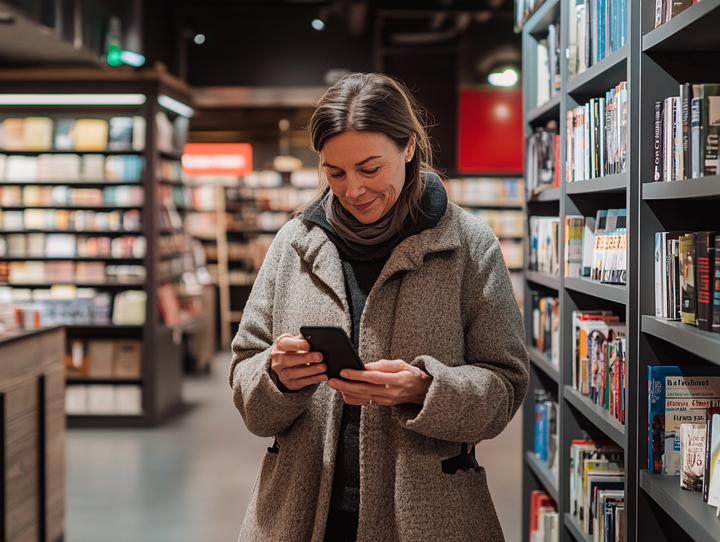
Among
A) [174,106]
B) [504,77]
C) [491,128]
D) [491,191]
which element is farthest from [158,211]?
[504,77]

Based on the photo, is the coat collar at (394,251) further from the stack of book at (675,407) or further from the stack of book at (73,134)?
the stack of book at (73,134)

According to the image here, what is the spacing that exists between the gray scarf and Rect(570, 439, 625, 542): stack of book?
44.7 inches

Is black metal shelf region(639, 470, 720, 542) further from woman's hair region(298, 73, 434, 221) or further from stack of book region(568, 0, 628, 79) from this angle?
stack of book region(568, 0, 628, 79)

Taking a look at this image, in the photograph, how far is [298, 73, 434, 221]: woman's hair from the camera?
152 centimetres

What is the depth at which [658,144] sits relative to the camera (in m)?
1.74

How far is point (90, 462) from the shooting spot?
534 cm

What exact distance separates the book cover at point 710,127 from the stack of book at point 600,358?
55cm

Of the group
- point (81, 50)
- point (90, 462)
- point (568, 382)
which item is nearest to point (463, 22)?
point (81, 50)

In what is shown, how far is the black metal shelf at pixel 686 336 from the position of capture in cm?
137

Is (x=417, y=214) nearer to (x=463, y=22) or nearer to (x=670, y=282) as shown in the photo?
(x=670, y=282)

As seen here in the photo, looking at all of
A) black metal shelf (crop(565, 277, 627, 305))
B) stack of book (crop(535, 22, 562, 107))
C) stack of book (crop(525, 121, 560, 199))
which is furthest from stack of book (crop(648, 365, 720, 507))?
stack of book (crop(535, 22, 562, 107))

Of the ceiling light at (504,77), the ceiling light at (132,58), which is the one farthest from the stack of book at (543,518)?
the ceiling light at (504,77)

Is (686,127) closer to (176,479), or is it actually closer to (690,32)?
(690,32)

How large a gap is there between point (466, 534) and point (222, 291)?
31.7ft
